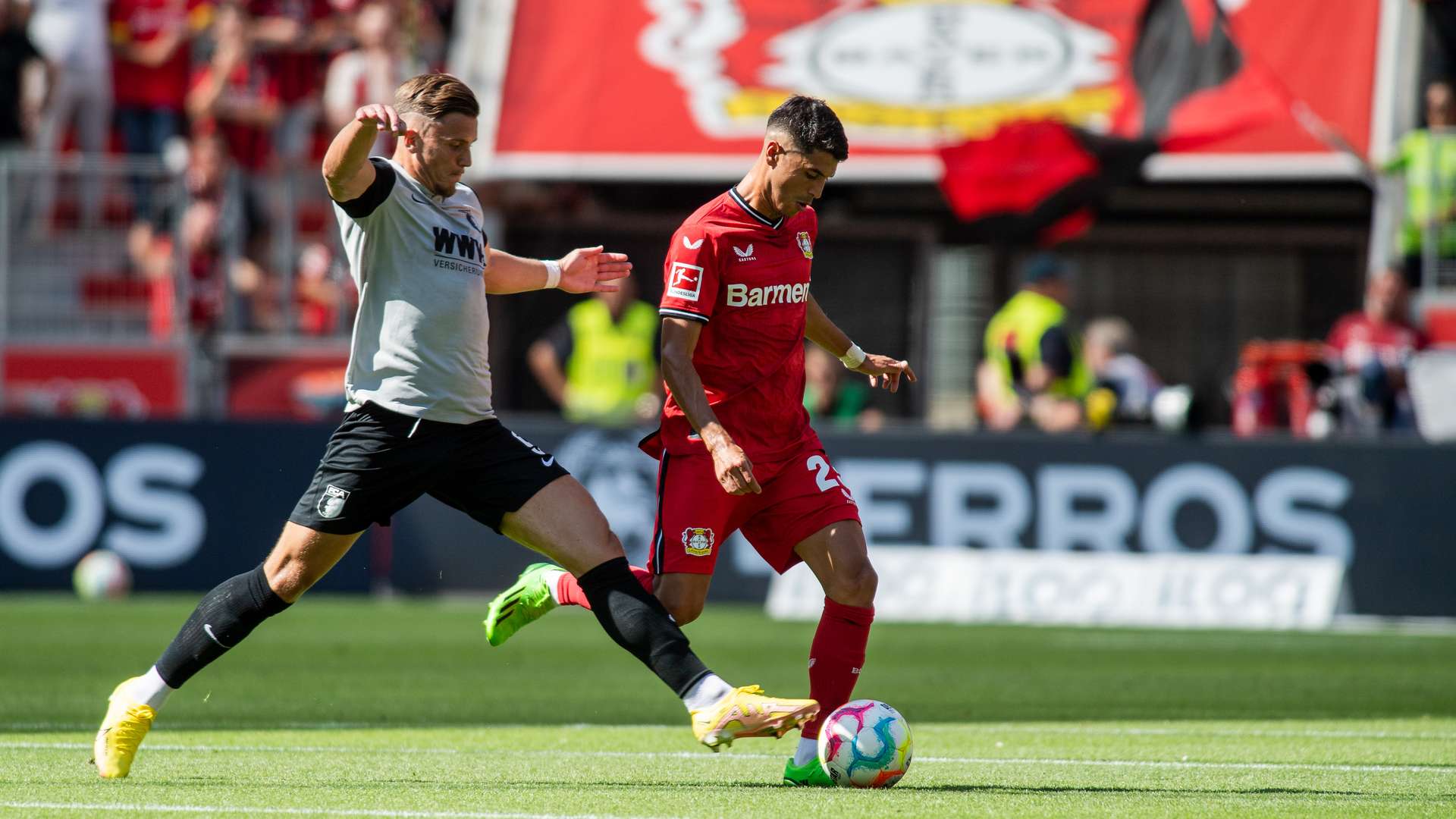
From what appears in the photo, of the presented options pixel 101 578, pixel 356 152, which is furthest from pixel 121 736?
pixel 101 578

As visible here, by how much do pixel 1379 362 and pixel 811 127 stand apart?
1013 cm

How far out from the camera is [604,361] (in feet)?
54.0

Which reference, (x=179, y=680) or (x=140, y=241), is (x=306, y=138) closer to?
(x=140, y=241)

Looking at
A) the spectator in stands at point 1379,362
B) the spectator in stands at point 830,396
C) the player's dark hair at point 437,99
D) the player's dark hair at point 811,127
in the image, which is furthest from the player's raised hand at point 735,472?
the spectator in stands at point 1379,362

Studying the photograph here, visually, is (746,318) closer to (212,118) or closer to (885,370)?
(885,370)

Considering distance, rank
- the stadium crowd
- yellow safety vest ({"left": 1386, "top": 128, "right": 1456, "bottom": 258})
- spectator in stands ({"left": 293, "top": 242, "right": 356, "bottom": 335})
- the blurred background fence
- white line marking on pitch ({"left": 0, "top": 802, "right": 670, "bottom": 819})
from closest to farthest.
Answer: white line marking on pitch ({"left": 0, "top": 802, "right": 670, "bottom": 819}) → the blurred background fence → yellow safety vest ({"left": 1386, "top": 128, "right": 1456, "bottom": 258}) → the stadium crowd → spectator in stands ({"left": 293, "top": 242, "right": 356, "bottom": 335})

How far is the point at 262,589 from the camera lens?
6504mm

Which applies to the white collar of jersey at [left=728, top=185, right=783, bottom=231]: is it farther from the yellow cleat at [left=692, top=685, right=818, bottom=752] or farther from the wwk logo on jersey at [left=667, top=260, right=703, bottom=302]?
the yellow cleat at [left=692, top=685, right=818, bottom=752]

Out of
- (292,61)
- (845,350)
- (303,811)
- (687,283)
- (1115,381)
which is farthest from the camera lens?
(292,61)

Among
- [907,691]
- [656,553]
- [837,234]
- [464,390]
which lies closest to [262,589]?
[464,390]

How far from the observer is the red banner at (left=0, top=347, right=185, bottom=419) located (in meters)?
17.8

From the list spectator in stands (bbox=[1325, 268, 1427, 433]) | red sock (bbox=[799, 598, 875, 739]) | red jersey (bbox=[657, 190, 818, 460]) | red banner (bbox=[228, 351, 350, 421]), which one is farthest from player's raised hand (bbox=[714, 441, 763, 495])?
red banner (bbox=[228, 351, 350, 421])

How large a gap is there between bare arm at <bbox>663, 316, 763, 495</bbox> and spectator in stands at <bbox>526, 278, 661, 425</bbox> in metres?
9.53

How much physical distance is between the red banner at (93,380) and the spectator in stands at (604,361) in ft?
12.1
